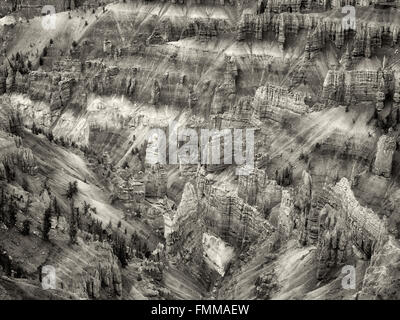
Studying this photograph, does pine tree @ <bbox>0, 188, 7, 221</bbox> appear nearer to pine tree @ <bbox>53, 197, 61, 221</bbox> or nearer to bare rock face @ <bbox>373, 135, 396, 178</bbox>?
pine tree @ <bbox>53, 197, 61, 221</bbox>

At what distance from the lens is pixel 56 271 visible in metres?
57.3

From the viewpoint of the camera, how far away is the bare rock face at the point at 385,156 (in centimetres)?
6769

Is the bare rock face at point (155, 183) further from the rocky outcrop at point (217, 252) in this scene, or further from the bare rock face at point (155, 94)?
the bare rock face at point (155, 94)

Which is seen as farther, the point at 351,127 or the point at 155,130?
the point at 155,130

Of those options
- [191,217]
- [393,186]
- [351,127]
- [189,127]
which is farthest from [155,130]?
[393,186]

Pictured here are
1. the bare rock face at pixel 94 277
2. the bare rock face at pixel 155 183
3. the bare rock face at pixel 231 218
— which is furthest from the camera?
the bare rock face at pixel 155 183

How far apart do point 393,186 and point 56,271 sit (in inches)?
1305

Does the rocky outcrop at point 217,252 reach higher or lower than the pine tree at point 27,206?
lower

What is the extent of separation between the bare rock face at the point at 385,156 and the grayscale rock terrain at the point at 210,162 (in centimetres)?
14

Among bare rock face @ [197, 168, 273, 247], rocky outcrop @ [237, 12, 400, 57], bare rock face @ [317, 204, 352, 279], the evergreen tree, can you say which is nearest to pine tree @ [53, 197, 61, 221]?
the evergreen tree

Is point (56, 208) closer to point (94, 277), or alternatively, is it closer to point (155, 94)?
point (94, 277)

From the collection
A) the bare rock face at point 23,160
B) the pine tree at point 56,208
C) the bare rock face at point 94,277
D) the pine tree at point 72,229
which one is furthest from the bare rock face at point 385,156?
the bare rock face at point 23,160

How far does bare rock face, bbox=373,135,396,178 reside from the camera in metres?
67.7
